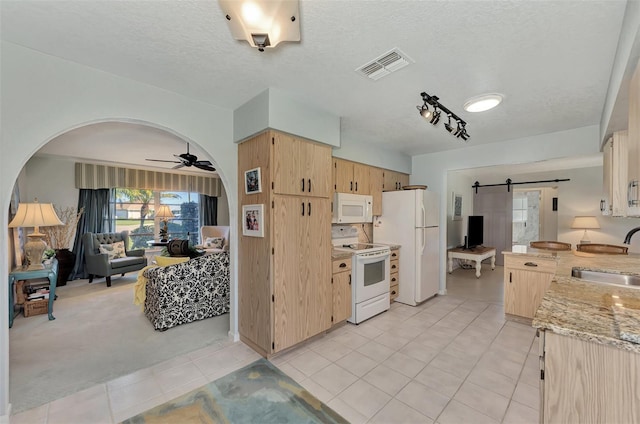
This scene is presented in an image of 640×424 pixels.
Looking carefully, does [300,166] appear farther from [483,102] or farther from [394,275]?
[394,275]

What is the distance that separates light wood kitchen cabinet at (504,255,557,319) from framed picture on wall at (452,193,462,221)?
9.89ft

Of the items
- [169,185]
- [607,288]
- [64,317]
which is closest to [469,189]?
[607,288]

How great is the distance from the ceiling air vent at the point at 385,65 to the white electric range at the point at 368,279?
6.75ft

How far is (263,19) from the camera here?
125 cm

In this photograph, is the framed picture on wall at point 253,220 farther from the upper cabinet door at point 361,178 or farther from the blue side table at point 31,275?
the blue side table at point 31,275

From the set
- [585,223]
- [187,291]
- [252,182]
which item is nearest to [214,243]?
[187,291]

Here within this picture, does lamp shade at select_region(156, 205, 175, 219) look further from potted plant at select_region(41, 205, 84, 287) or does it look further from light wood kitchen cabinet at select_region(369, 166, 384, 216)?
light wood kitchen cabinet at select_region(369, 166, 384, 216)

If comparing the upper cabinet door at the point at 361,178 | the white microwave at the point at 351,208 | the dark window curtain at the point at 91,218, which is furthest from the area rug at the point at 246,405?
the dark window curtain at the point at 91,218

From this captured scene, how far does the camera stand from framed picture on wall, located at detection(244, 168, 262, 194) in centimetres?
259

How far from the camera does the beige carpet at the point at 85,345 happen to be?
215 cm

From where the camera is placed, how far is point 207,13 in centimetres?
149

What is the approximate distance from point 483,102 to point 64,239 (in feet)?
23.5

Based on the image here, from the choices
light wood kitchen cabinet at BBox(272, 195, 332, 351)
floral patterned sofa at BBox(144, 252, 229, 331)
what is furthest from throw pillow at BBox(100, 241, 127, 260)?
light wood kitchen cabinet at BBox(272, 195, 332, 351)

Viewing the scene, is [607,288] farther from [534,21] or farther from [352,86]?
[352,86]
